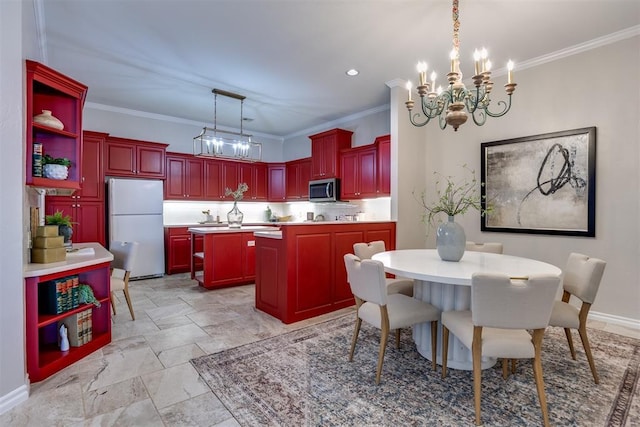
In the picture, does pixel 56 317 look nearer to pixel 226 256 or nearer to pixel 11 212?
pixel 11 212

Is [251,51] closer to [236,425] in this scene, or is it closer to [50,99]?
[50,99]

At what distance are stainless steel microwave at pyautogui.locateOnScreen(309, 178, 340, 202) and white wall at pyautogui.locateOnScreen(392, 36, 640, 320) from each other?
2916 mm

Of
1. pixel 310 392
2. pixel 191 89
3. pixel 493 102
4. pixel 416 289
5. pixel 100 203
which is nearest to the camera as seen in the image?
pixel 310 392

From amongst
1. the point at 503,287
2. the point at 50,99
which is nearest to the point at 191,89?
the point at 50,99

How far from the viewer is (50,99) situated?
8.93ft

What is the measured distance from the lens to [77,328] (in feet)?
8.52

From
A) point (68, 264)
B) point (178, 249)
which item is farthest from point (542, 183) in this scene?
point (178, 249)

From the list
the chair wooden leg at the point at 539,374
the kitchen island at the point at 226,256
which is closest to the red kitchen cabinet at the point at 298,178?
the kitchen island at the point at 226,256

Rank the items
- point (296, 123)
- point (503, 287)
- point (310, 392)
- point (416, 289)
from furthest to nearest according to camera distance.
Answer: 1. point (296, 123)
2. point (416, 289)
3. point (310, 392)
4. point (503, 287)

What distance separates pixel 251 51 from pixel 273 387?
3.37 metres

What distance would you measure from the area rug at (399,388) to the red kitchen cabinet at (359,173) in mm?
2869

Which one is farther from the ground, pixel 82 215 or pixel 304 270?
pixel 82 215

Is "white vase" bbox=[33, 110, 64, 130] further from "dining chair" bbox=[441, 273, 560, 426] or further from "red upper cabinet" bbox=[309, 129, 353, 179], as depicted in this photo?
"red upper cabinet" bbox=[309, 129, 353, 179]

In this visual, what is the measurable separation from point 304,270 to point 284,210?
4.54 m
